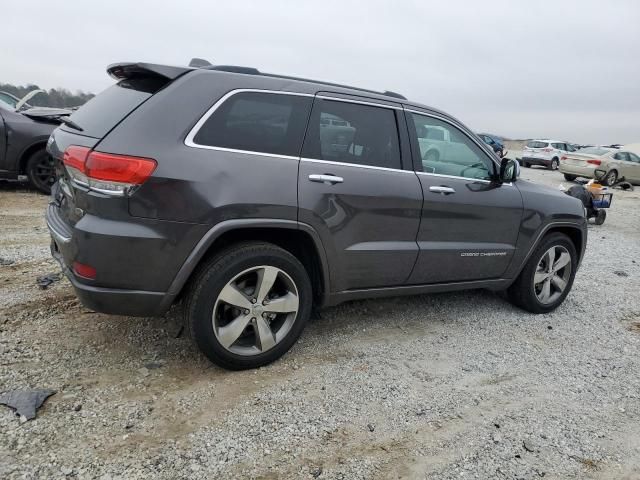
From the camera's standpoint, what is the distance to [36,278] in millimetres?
4305

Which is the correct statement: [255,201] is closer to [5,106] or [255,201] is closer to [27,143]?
[27,143]

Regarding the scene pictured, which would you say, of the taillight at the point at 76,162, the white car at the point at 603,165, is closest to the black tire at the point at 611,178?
the white car at the point at 603,165

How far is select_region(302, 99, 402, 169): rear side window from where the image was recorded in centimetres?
316

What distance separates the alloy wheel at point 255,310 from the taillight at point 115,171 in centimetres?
78

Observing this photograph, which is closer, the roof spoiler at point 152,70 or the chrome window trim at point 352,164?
the roof spoiler at point 152,70

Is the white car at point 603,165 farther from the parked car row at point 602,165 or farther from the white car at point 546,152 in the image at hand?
the white car at point 546,152

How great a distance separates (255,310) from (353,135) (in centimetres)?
135

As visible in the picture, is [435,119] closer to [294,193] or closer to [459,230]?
[459,230]

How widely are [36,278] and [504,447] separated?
3958mm

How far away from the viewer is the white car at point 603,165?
19344 millimetres

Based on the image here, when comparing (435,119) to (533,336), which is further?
(533,336)

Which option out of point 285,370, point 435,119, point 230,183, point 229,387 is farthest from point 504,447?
point 435,119

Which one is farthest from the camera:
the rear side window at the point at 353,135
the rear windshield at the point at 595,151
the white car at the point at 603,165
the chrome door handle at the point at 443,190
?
the rear windshield at the point at 595,151

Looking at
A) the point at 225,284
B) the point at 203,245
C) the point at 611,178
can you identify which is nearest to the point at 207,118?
the point at 203,245
